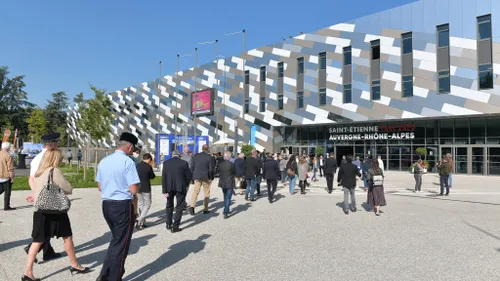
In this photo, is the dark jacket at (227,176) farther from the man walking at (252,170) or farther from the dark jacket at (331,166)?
the dark jacket at (331,166)

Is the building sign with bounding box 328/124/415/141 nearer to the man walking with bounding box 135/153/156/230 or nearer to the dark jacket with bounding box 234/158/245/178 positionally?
the dark jacket with bounding box 234/158/245/178

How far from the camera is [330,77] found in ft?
106

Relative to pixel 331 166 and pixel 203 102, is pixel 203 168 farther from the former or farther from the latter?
pixel 203 102

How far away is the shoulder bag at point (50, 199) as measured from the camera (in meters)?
4.19

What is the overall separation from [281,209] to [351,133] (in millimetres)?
23405

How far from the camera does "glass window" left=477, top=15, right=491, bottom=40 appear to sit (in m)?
23.7

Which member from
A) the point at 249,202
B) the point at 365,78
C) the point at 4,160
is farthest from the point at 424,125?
the point at 4,160

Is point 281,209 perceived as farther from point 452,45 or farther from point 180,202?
point 452,45

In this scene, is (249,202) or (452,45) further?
(452,45)

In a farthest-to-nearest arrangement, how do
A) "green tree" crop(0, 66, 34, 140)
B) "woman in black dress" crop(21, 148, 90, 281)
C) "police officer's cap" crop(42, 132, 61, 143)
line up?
1. "green tree" crop(0, 66, 34, 140)
2. "police officer's cap" crop(42, 132, 61, 143)
3. "woman in black dress" crop(21, 148, 90, 281)

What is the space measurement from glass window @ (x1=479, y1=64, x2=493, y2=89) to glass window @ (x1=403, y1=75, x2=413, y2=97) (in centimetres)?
463

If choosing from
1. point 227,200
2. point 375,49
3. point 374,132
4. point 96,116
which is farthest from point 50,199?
point 375,49

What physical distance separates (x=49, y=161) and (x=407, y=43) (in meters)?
28.8

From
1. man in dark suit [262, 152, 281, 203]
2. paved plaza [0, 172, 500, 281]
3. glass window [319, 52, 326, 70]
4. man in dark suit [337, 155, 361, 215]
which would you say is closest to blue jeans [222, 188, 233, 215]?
paved plaza [0, 172, 500, 281]
